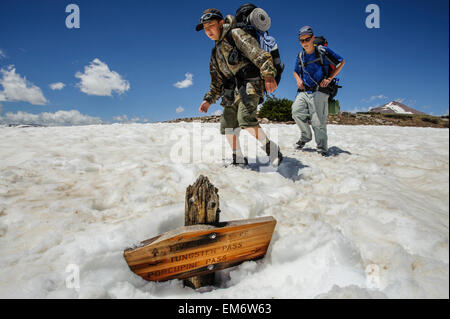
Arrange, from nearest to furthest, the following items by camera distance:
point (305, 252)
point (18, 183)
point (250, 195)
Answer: point (305, 252) < point (18, 183) < point (250, 195)

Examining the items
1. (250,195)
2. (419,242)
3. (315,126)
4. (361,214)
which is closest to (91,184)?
(250,195)

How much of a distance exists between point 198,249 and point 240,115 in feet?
A: 7.25

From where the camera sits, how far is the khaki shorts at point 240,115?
318cm

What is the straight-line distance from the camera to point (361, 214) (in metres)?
2.11

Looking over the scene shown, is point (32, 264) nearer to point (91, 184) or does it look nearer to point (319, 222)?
point (91, 184)

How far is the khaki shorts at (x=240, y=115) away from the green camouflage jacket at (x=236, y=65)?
105mm

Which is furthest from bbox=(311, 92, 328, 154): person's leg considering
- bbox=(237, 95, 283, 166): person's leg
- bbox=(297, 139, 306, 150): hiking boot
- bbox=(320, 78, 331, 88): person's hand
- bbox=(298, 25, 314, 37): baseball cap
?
bbox=(237, 95, 283, 166): person's leg

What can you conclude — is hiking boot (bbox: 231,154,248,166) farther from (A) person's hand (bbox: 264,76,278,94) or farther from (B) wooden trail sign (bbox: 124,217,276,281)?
(B) wooden trail sign (bbox: 124,217,276,281)

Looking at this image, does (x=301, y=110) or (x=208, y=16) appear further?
(x=301, y=110)

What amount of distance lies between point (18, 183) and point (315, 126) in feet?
15.7

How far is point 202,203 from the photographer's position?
1.60 metres

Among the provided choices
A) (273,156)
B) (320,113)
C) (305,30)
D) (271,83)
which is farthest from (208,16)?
(320,113)

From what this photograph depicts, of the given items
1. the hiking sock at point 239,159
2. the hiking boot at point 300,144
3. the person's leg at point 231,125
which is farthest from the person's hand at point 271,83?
the hiking boot at point 300,144

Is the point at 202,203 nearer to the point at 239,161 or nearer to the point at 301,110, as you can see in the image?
the point at 239,161
